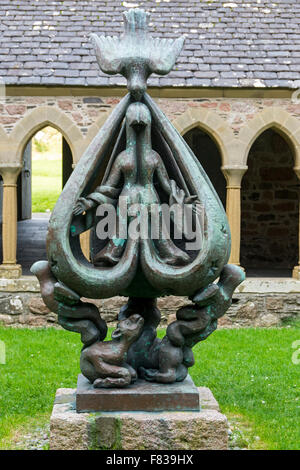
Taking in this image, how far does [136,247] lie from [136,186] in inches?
16.4

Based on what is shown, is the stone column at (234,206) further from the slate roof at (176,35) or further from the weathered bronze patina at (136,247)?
the weathered bronze patina at (136,247)

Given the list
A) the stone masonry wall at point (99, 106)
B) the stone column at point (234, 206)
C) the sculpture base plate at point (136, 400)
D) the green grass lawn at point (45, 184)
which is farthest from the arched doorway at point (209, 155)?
the green grass lawn at point (45, 184)

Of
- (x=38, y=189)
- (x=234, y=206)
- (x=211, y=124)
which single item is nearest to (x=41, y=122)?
(x=211, y=124)

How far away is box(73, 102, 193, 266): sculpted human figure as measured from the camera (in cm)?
446

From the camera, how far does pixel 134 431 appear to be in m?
4.22

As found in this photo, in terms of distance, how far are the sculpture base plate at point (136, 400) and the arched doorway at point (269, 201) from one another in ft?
30.1

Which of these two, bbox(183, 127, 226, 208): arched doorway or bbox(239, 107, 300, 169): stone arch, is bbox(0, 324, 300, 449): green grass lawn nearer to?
bbox(239, 107, 300, 169): stone arch

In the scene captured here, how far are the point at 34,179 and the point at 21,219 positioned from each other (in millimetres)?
12100

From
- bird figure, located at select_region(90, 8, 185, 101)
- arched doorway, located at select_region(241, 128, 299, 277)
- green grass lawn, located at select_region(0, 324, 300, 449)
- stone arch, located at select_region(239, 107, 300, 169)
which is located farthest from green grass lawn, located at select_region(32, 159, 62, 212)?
bird figure, located at select_region(90, 8, 185, 101)

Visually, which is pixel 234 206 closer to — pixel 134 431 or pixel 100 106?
pixel 100 106

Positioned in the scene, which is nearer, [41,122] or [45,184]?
[41,122]

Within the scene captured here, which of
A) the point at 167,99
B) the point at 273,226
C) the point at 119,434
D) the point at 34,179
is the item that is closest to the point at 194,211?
Answer: the point at 119,434

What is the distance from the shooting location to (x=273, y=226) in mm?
13477

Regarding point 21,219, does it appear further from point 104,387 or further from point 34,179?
point 104,387
